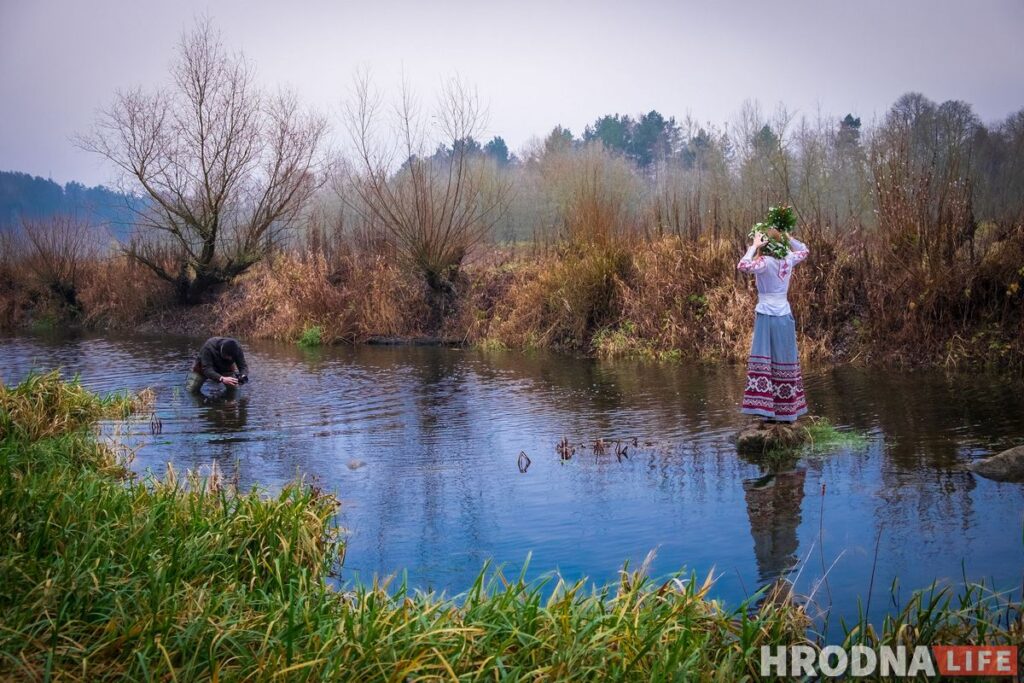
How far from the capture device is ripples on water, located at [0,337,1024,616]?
5.74 m

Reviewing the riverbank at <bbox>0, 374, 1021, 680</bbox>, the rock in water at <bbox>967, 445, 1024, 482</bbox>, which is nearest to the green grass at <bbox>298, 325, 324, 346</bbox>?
the riverbank at <bbox>0, 374, 1021, 680</bbox>

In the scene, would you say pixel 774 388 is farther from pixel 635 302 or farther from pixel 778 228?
pixel 635 302

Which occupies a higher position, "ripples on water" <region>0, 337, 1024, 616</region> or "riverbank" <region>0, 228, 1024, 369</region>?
"riverbank" <region>0, 228, 1024, 369</region>

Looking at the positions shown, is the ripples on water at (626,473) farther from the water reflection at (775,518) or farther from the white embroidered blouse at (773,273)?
the white embroidered blouse at (773,273)

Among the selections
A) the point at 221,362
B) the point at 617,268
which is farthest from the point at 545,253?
the point at 221,362

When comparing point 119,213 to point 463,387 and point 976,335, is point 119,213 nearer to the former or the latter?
point 463,387

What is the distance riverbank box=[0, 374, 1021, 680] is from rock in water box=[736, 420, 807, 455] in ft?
12.1

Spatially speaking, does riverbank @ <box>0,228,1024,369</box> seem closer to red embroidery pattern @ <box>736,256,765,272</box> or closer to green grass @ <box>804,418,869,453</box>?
green grass @ <box>804,418,869,453</box>

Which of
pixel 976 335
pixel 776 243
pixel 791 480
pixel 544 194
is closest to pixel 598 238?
pixel 976 335

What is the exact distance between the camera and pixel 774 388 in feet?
28.5

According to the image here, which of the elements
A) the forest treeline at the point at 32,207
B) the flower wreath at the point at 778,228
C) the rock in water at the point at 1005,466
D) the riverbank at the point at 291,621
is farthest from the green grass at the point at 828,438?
the forest treeline at the point at 32,207

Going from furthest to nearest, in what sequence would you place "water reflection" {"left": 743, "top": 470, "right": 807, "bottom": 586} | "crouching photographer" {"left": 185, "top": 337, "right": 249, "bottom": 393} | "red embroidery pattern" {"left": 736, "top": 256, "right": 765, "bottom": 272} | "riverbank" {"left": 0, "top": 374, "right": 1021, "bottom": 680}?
"crouching photographer" {"left": 185, "top": 337, "right": 249, "bottom": 393}, "red embroidery pattern" {"left": 736, "top": 256, "right": 765, "bottom": 272}, "water reflection" {"left": 743, "top": 470, "right": 807, "bottom": 586}, "riverbank" {"left": 0, "top": 374, "right": 1021, "bottom": 680}

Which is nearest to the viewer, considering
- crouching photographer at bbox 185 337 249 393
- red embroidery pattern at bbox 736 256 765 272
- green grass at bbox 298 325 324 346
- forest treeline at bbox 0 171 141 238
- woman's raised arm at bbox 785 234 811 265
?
red embroidery pattern at bbox 736 256 765 272

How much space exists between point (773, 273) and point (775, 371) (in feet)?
3.43
